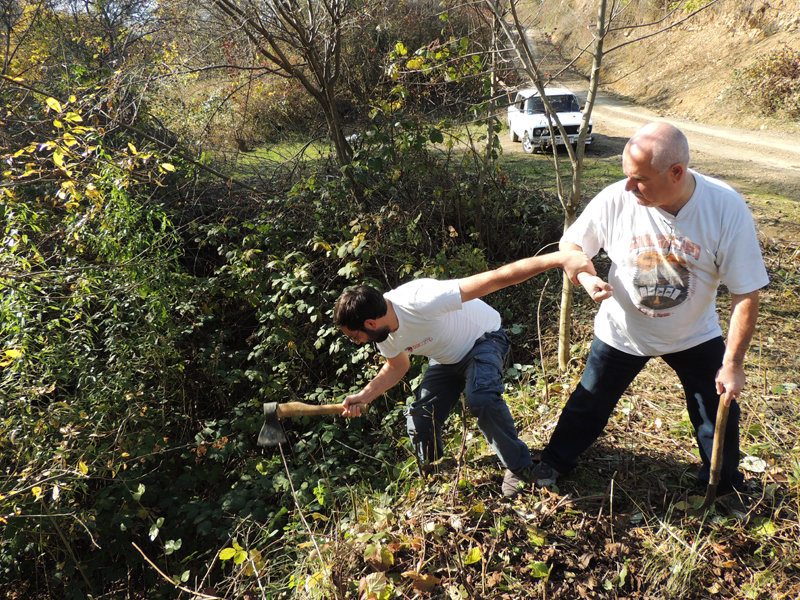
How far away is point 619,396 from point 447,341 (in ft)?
3.14

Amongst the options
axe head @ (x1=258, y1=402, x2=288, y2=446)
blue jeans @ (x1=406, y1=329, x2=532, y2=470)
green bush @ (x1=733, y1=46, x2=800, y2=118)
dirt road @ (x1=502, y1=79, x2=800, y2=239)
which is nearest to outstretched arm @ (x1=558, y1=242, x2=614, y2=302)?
blue jeans @ (x1=406, y1=329, x2=532, y2=470)

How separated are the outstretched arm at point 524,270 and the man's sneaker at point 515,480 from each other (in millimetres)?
1084

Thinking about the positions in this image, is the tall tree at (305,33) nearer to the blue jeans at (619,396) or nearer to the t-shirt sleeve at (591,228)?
the t-shirt sleeve at (591,228)

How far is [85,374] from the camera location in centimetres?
418

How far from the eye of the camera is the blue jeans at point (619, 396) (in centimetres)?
234

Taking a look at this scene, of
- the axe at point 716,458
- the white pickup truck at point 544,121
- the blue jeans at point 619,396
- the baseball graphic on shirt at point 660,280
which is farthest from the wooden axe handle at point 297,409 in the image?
the white pickup truck at point 544,121

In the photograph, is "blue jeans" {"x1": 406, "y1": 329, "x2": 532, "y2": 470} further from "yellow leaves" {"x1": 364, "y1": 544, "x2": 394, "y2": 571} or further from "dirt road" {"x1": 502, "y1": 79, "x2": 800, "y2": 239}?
"dirt road" {"x1": 502, "y1": 79, "x2": 800, "y2": 239}

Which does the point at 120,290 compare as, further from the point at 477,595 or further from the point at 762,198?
the point at 762,198

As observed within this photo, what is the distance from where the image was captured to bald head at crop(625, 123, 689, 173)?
2000 millimetres

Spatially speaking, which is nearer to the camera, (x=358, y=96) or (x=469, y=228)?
(x=469, y=228)

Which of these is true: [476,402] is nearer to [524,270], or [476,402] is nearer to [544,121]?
[524,270]

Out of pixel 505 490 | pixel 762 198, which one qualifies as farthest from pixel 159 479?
pixel 762 198

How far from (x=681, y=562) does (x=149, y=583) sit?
3499 millimetres

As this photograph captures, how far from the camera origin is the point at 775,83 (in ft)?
44.4
